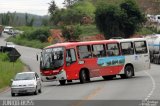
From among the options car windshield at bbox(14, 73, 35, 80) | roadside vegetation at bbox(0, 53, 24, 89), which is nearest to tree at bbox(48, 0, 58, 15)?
roadside vegetation at bbox(0, 53, 24, 89)

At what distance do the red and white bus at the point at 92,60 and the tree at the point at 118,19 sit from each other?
155ft

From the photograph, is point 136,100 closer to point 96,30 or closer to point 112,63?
point 112,63

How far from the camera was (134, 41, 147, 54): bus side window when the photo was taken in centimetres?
4875

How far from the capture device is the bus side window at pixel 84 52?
44.7m

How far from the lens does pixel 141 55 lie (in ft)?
161

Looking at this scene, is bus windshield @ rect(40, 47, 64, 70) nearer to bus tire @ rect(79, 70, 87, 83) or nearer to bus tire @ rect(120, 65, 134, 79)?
bus tire @ rect(79, 70, 87, 83)

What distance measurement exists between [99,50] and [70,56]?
308cm

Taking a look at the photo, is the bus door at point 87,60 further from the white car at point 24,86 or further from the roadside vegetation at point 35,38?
the roadside vegetation at point 35,38

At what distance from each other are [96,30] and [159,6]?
114ft

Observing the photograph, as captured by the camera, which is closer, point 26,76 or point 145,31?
point 26,76

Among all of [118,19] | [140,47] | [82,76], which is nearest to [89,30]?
[118,19]

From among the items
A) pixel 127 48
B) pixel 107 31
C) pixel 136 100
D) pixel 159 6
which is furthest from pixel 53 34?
pixel 136 100

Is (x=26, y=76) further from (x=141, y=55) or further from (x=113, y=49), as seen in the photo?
(x=141, y=55)

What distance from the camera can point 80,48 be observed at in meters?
44.8
